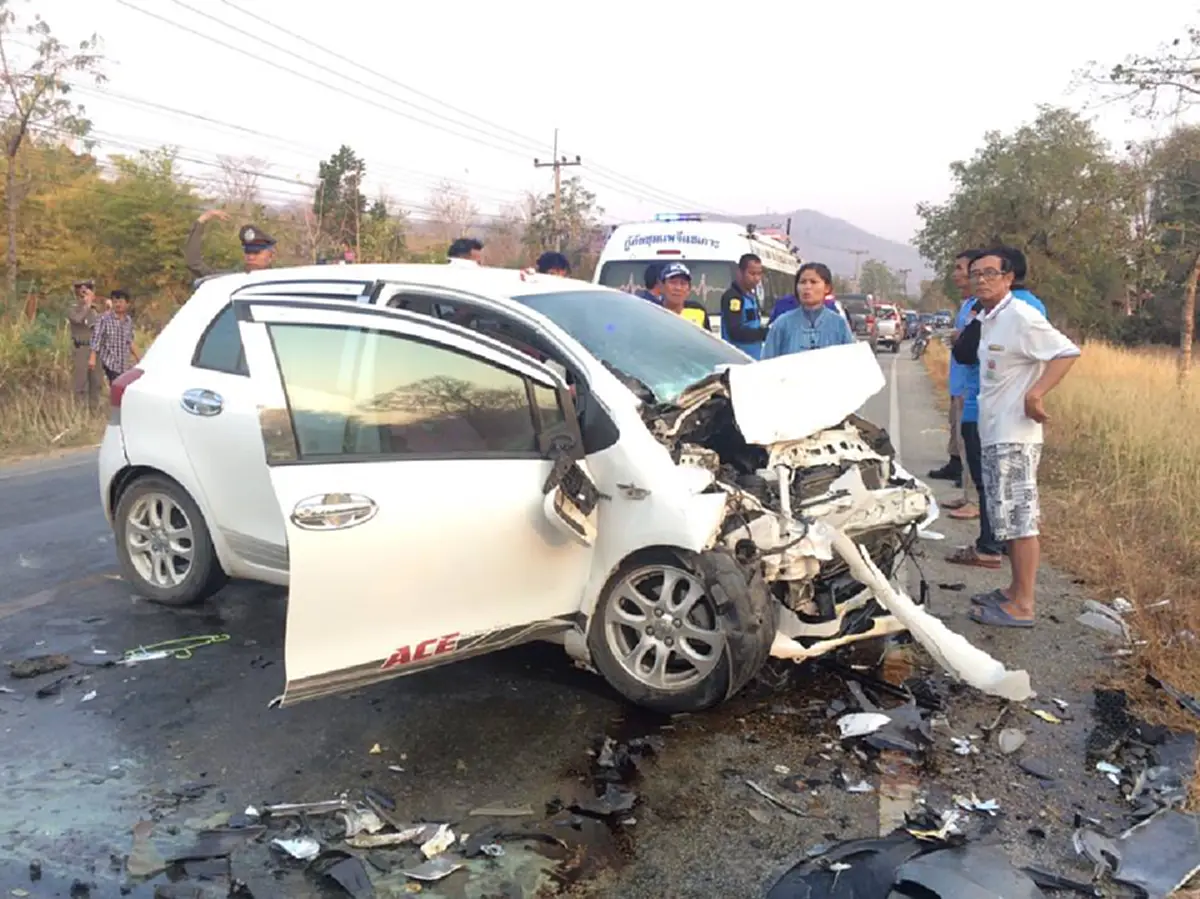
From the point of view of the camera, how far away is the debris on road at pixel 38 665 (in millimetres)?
4547

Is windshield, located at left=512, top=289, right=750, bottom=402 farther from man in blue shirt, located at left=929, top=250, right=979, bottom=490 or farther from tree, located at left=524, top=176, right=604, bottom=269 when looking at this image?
tree, located at left=524, top=176, right=604, bottom=269

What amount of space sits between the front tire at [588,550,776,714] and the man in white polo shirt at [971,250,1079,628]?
1.93 meters

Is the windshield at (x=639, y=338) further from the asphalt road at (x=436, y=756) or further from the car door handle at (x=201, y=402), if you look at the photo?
the car door handle at (x=201, y=402)

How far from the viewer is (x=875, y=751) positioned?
148 inches

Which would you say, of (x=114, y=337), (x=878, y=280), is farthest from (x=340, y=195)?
(x=878, y=280)

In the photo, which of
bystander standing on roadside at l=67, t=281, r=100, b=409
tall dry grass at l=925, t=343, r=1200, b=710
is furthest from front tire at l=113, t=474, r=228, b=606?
bystander standing on roadside at l=67, t=281, r=100, b=409

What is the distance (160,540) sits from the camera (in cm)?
539

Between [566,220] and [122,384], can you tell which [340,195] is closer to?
[566,220]

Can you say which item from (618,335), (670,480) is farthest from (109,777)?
(618,335)

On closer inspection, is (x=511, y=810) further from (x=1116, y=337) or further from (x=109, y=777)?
(x=1116, y=337)

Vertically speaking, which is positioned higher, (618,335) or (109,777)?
(618,335)

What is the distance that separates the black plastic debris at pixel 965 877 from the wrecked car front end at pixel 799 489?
1271mm

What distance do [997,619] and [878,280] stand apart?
5668 inches

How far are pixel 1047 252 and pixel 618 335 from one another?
96.8ft
